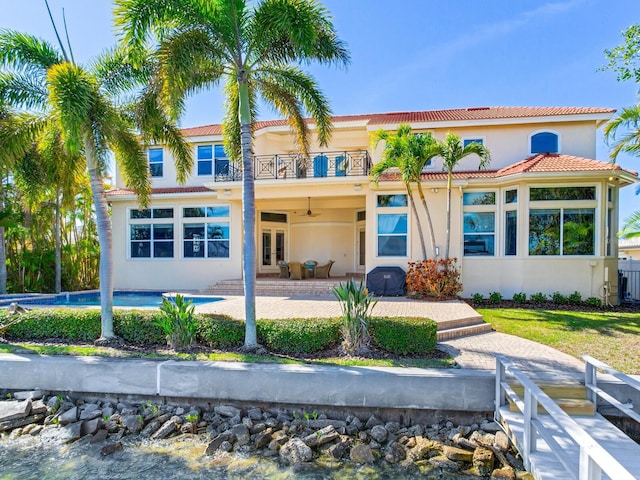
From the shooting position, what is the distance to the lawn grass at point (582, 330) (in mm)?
6945

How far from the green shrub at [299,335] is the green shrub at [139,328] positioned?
212 cm

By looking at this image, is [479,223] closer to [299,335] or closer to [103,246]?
[299,335]

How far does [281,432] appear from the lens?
5254 mm

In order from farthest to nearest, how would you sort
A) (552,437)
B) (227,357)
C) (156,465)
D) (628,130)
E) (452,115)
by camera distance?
(452,115) < (628,130) < (227,357) < (156,465) < (552,437)

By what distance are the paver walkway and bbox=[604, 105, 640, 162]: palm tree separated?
23.2 ft

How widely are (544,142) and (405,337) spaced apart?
42.7ft

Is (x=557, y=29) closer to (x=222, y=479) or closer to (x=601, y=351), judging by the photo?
(x=601, y=351)

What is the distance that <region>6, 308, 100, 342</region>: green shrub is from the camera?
758 cm

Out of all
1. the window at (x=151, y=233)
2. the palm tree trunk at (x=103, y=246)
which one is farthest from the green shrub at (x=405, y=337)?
the window at (x=151, y=233)

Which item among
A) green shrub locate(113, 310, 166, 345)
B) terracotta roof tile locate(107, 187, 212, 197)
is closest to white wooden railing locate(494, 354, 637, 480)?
green shrub locate(113, 310, 166, 345)

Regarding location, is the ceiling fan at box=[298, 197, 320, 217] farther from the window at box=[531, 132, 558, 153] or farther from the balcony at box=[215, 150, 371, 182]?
the window at box=[531, 132, 558, 153]

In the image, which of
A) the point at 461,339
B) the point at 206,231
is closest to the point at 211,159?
the point at 206,231

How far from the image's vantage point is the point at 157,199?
17.1 m

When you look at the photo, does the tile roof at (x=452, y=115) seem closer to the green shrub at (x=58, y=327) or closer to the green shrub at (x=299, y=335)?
the green shrub at (x=58, y=327)
